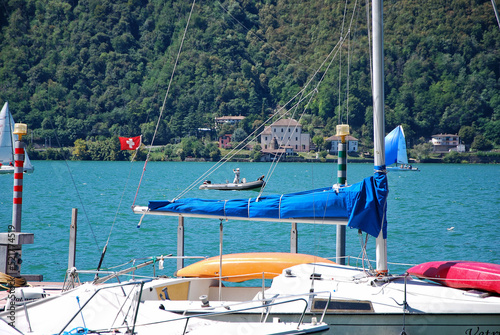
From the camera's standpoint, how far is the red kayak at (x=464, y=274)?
8.02 m

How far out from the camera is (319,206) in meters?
9.59

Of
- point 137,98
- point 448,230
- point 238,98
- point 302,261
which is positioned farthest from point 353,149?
point 302,261

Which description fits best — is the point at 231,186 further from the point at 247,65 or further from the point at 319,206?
the point at 247,65

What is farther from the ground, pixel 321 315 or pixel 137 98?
pixel 137 98

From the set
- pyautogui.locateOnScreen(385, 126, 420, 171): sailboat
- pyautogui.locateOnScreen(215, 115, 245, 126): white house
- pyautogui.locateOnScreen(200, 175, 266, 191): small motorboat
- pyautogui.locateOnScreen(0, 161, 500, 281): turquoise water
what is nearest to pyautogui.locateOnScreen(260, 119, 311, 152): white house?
pyautogui.locateOnScreen(215, 115, 245, 126): white house

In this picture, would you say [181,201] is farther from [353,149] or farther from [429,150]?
[429,150]

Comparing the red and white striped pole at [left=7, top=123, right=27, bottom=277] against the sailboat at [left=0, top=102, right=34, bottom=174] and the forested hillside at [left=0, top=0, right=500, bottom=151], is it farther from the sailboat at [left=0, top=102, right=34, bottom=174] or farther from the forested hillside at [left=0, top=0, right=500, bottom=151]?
the forested hillside at [left=0, top=0, right=500, bottom=151]

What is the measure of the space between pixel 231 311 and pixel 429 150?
114 m

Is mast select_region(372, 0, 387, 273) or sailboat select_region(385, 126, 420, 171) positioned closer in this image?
mast select_region(372, 0, 387, 273)

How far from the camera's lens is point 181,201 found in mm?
10422

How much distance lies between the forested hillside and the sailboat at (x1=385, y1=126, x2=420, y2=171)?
44.2 ft

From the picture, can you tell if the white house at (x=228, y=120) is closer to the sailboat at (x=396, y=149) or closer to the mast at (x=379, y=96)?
the sailboat at (x=396, y=149)

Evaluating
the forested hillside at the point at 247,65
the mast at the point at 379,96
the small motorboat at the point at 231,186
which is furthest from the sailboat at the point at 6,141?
the forested hillside at the point at 247,65

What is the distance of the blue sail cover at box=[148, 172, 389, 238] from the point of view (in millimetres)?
8828
